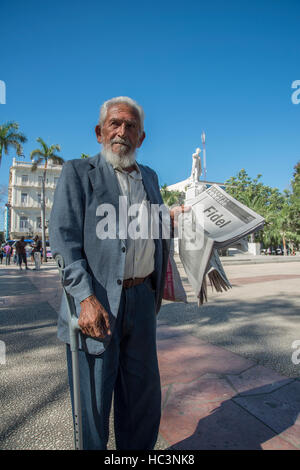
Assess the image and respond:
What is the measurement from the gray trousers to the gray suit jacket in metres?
0.10

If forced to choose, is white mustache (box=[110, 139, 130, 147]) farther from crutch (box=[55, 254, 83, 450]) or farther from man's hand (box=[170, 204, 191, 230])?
crutch (box=[55, 254, 83, 450])

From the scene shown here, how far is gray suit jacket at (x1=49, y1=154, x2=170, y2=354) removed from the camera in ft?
3.84

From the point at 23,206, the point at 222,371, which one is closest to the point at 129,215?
the point at 222,371

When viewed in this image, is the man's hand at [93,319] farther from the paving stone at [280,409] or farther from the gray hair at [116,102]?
the paving stone at [280,409]

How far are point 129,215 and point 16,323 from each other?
3.94 meters

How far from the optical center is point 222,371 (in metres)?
2.57

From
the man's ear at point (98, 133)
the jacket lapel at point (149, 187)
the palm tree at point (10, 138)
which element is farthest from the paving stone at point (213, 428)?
the palm tree at point (10, 138)

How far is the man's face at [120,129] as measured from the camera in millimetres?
1448

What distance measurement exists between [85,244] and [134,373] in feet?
2.21

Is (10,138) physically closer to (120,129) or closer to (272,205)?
(120,129)

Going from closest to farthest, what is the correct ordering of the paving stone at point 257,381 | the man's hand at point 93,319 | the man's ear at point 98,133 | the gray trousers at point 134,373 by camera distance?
1. the man's hand at point 93,319
2. the gray trousers at point 134,373
3. the man's ear at point 98,133
4. the paving stone at point 257,381

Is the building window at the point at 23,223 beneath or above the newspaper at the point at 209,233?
above

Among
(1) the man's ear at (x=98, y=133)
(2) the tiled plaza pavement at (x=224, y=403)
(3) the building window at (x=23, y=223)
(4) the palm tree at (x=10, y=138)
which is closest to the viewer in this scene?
(1) the man's ear at (x=98, y=133)

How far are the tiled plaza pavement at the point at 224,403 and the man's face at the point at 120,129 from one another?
1.71 meters
